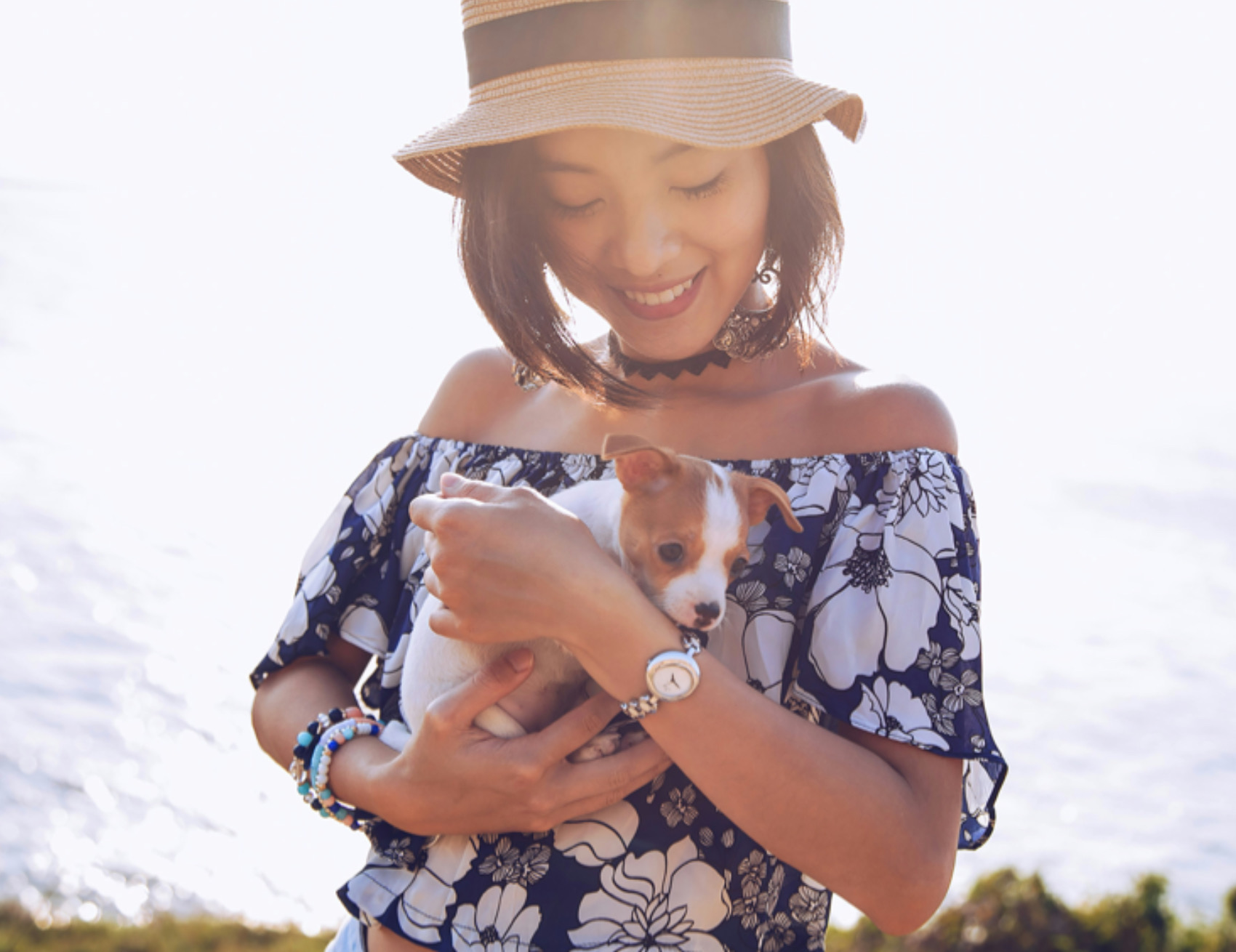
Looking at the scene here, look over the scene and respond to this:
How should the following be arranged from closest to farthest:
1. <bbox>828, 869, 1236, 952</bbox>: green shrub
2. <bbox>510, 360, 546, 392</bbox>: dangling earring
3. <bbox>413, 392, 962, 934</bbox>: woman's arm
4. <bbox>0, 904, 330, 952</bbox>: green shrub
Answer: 1. <bbox>413, 392, 962, 934</bbox>: woman's arm
2. <bbox>510, 360, 546, 392</bbox>: dangling earring
3. <bbox>828, 869, 1236, 952</bbox>: green shrub
4. <bbox>0, 904, 330, 952</bbox>: green shrub

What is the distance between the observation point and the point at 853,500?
155 cm

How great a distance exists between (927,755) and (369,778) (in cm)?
85

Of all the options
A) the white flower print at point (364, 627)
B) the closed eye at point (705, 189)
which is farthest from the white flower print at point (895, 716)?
the white flower print at point (364, 627)

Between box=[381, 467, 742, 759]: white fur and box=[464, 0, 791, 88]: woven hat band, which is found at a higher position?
box=[464, 0, 791, 88]: woven hat band

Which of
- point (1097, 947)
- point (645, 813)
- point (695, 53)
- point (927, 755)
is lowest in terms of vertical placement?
point (1097, 947)

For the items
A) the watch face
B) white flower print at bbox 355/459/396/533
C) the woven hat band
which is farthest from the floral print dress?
the woven hat band

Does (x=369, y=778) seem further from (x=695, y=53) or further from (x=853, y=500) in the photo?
(x=695, y=53)

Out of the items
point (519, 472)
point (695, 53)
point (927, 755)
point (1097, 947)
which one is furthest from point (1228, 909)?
point (695, 53)

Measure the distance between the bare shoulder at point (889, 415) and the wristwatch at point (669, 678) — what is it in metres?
0.53

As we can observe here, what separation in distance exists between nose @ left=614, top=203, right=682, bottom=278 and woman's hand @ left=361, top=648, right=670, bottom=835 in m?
0.65

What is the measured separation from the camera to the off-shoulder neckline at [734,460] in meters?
1.58

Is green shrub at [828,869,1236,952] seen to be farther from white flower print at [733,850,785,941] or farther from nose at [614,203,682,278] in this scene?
nose at [614,203,682,278]

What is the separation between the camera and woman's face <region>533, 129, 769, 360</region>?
5.20 ft

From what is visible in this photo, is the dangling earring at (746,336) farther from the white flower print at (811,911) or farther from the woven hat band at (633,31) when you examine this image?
the white flower print at (811,911)
